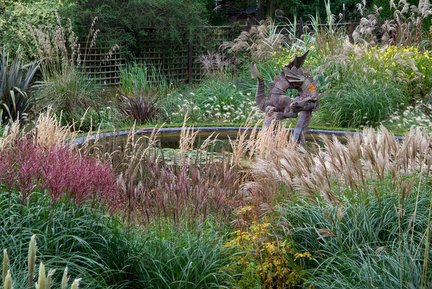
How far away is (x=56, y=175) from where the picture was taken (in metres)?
4.52

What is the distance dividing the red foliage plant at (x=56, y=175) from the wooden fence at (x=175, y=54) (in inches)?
459

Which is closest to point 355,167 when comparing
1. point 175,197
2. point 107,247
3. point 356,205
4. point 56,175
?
point 356,205

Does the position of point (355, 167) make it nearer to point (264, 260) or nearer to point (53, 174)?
point (264, 260)

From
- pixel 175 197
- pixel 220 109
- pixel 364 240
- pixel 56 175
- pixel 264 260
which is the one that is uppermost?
pixel 56 175

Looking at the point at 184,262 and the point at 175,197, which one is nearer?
the point at 184,262

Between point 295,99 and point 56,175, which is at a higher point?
point 56,175

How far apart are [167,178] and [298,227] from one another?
47.7 inches

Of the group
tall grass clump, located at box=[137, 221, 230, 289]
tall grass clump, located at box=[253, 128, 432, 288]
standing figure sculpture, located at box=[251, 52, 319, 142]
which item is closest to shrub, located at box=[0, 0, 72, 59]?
standing figure sculpture, located at box=[251, 52, 319, 142]

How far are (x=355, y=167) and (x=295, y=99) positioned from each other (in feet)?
12.4

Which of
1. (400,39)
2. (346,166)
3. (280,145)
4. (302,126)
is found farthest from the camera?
(400,39)

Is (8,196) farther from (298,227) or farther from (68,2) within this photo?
(68,2)

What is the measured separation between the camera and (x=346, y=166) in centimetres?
505

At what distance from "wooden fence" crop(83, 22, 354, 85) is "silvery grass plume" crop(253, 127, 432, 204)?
37.4ft

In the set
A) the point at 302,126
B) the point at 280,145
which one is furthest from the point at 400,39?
the point at 280,145
